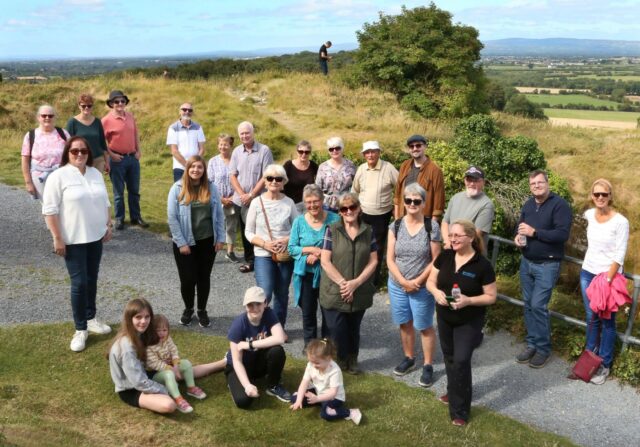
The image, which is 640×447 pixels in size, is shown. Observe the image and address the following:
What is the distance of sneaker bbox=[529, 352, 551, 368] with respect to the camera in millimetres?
6557

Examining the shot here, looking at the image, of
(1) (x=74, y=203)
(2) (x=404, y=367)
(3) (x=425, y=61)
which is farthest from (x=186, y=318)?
(3) (x=425, y=61)

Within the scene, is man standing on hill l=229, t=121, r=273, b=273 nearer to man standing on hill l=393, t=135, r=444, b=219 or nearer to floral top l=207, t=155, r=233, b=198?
floral top l=207, t=155, r=233, b=198

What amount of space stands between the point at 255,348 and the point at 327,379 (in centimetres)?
77

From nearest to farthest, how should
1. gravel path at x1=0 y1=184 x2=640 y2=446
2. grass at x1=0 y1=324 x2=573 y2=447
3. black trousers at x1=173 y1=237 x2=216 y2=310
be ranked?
grass at x1=0 y1=324 x2=573 y2=447 < gravel path at x1=0 y1=184 x2=640 y2=446 < black trousers at x1=173 y1=237 x2=216 y2=310

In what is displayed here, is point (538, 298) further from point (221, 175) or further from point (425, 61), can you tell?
point (425, 61)

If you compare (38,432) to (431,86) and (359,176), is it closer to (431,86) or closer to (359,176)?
(359,176)

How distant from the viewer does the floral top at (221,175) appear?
29.5 feet

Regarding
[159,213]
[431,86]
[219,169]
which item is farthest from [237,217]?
[431,86]

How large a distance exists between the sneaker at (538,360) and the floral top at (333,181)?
2.98m

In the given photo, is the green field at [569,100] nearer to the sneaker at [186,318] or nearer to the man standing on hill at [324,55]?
the man standing on hill at [324,55]

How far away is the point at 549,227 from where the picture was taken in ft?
20.6

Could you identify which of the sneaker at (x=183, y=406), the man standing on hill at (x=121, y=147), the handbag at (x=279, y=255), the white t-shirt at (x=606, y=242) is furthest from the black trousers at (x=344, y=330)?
the man standing on hill at (x=121, y=147)

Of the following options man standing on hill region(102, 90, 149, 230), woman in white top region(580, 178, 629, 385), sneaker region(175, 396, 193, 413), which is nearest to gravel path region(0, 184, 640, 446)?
woman in white top region(580, 178, 629, 385)

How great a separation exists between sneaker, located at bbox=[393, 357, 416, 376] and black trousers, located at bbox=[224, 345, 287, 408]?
1.35 metres
